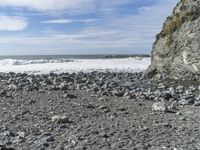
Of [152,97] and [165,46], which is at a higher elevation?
[165,46]

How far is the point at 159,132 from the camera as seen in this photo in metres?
7.80

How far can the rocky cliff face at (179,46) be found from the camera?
18.8 meters

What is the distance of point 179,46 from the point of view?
19.9 meters

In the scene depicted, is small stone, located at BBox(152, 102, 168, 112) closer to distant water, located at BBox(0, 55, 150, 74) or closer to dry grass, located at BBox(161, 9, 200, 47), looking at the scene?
dry grass, located at BBox(161, 9, 200, 47)

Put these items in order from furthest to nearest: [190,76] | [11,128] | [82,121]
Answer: [190,76] → [82,121] → [11,128]

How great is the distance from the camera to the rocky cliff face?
1882 cm

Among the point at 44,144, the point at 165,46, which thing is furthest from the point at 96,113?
the point at 165,46

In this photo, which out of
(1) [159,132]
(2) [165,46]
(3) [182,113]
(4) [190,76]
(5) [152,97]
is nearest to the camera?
(1) [159,132]

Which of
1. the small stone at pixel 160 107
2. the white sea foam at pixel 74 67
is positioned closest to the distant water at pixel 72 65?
the white sea foam at pixel 74 67

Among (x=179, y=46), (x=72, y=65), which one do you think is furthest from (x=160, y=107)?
(x=72, y=65)

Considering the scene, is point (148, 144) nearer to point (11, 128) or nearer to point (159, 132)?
point (159, 132)

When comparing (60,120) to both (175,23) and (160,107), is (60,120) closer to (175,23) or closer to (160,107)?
(160,107)

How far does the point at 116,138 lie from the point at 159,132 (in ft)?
3.10

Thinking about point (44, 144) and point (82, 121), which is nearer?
point (44, 144)
